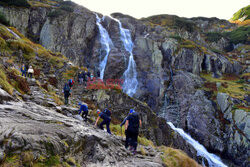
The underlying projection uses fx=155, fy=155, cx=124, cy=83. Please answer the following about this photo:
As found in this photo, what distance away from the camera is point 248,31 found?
58.3 m

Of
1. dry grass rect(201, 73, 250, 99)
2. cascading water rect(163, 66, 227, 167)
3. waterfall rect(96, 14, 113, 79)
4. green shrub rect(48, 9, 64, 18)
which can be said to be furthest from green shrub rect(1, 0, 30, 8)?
dry grass rect(201, 73, 250, 99)

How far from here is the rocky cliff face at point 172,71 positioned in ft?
86.3

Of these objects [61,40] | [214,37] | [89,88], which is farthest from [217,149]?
[214,37]

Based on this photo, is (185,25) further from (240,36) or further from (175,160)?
(175,160)

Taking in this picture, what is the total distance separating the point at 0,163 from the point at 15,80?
679cm

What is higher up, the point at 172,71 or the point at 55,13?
the point at 55,13

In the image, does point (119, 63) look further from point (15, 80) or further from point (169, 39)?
point (15, 80)

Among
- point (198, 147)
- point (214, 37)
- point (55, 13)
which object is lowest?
point (198, 147)

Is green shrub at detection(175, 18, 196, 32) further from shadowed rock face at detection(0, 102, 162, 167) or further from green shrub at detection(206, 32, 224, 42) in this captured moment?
shadowed rock face at detection(0, 102, 162, 167)

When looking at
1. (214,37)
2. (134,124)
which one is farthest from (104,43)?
(214,37)

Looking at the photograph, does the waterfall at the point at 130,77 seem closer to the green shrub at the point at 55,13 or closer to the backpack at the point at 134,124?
the green shrub at the point at 55,13

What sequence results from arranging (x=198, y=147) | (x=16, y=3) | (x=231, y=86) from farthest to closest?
(x=16, y=3), (x=231, y=86), (x=198, y=147)

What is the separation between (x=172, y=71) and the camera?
1473 inches

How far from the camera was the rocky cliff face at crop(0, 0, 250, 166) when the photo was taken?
86.3 feet
